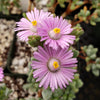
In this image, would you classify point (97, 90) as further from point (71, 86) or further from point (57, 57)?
point (57, 57)

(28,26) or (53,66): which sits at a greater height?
(28,26)

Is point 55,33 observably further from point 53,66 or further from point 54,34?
point 53,66

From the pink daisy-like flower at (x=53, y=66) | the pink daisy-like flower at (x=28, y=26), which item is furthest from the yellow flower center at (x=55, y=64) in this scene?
the pink daisy-like flower at (x=28, y=26)

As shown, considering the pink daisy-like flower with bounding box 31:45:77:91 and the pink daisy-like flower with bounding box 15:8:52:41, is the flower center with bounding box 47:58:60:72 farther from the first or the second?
the pink daisy-like flower with bounding box 15:8:52:41

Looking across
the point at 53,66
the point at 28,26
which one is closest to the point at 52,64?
the point at 53,66

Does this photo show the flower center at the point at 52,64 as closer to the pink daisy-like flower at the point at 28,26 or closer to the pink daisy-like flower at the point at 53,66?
the pink daisy-like flower at the point at 53,66

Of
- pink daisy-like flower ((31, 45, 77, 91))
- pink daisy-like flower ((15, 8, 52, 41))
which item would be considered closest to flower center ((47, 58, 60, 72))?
pink daisy-like flower ((31, 45, 77, 91))
